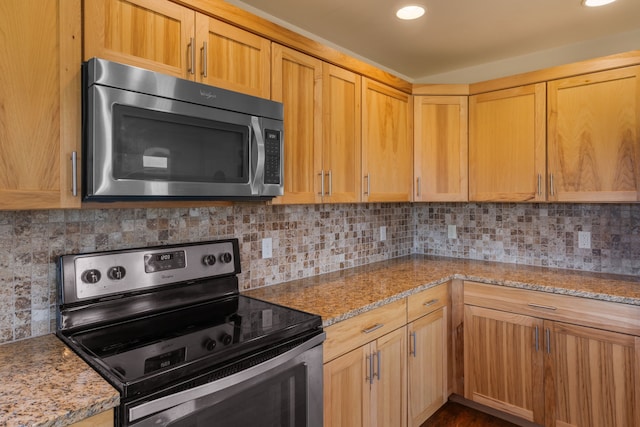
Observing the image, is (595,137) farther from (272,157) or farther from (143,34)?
(143,34)

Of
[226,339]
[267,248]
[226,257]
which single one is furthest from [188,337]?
[267,248]

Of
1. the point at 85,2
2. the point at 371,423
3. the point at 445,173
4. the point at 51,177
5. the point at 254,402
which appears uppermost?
the point at 85,2

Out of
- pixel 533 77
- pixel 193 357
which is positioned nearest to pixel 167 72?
pixel 193 357

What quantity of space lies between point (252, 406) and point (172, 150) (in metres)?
0.89

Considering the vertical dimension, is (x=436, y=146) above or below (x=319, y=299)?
above

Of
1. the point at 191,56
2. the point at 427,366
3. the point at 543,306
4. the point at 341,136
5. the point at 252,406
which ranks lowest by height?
the point at 427,366

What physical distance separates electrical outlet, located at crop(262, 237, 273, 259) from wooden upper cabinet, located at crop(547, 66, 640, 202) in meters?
1.68

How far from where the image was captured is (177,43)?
1418 millimetres

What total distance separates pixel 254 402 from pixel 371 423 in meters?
0.80

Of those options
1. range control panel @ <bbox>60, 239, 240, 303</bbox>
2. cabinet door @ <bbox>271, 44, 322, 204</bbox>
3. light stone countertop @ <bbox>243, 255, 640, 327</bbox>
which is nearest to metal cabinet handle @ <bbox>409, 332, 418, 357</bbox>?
light stone countertop @ <bbox>243, 255, 640, 327</bbox>

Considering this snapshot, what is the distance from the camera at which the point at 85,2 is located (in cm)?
120

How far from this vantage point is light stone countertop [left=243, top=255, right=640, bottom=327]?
178cm

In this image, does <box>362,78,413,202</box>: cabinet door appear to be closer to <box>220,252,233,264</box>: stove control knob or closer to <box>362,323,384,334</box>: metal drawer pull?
<box>362,323,384,334</box>: metal drawer pull

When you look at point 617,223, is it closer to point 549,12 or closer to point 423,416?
point 549,12
